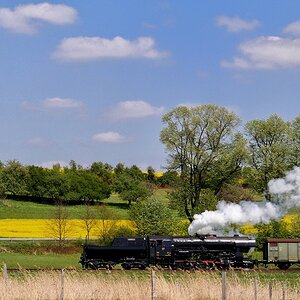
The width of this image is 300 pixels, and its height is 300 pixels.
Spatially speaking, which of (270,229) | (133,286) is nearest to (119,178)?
(270,229)

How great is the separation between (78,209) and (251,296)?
91825 millimetres

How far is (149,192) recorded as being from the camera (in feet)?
384

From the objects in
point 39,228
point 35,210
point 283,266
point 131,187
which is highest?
point 131,187

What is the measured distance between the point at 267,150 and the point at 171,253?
32.2 m

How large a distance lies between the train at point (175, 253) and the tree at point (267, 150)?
23.9 meters

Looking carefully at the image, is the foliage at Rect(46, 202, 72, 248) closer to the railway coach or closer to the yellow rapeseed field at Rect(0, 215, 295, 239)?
the yellow rapeseed field at Rect(0, 215, 295, 239)

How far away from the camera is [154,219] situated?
77625mm

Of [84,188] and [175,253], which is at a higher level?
[84,188]

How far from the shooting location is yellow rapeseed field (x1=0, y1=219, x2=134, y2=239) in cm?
8838

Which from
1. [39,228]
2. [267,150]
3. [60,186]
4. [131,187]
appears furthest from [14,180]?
[267,150]

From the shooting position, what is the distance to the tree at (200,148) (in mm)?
84812

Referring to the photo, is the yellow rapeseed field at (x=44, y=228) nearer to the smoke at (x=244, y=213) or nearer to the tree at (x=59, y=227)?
the tree at (x=59, y=227)

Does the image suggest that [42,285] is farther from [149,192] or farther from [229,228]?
[149,192]

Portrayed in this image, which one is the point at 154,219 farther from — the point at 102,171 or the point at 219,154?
the point at 102,171
